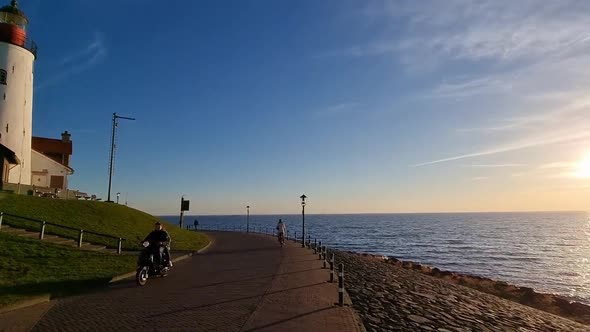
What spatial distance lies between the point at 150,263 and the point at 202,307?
13.1ft

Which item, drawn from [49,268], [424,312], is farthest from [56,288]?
[424,312]

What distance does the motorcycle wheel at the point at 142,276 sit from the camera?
12.7m

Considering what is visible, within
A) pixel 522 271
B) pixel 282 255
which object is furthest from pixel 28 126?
pixel 522 271

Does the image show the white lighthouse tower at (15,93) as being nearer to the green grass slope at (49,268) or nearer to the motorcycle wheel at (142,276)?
the green grass slope at (49,268)

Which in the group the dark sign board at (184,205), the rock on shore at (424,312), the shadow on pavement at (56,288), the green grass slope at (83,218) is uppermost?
the dark sign board at (184,205)

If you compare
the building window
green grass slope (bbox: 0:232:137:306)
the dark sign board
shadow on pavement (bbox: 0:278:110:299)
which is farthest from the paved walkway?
the dark sign board

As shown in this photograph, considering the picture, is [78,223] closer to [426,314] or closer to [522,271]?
[426,314]

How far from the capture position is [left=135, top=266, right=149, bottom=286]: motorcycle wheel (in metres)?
12.7

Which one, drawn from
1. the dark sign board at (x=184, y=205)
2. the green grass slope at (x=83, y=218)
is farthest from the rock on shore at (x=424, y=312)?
the dark sign board at (x=184, y=205)

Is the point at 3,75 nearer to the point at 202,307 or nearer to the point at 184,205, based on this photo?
the point at 184,205

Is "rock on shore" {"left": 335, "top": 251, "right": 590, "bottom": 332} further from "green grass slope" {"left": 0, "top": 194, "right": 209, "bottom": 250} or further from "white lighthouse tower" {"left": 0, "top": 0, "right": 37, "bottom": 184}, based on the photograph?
"white lighthouse tower" {"left": 0, "top": 0, "right": 37, "bottom": 184}

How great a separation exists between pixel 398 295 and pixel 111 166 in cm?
3380

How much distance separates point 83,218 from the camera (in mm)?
26688

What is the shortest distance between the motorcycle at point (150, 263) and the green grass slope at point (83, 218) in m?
8.73
